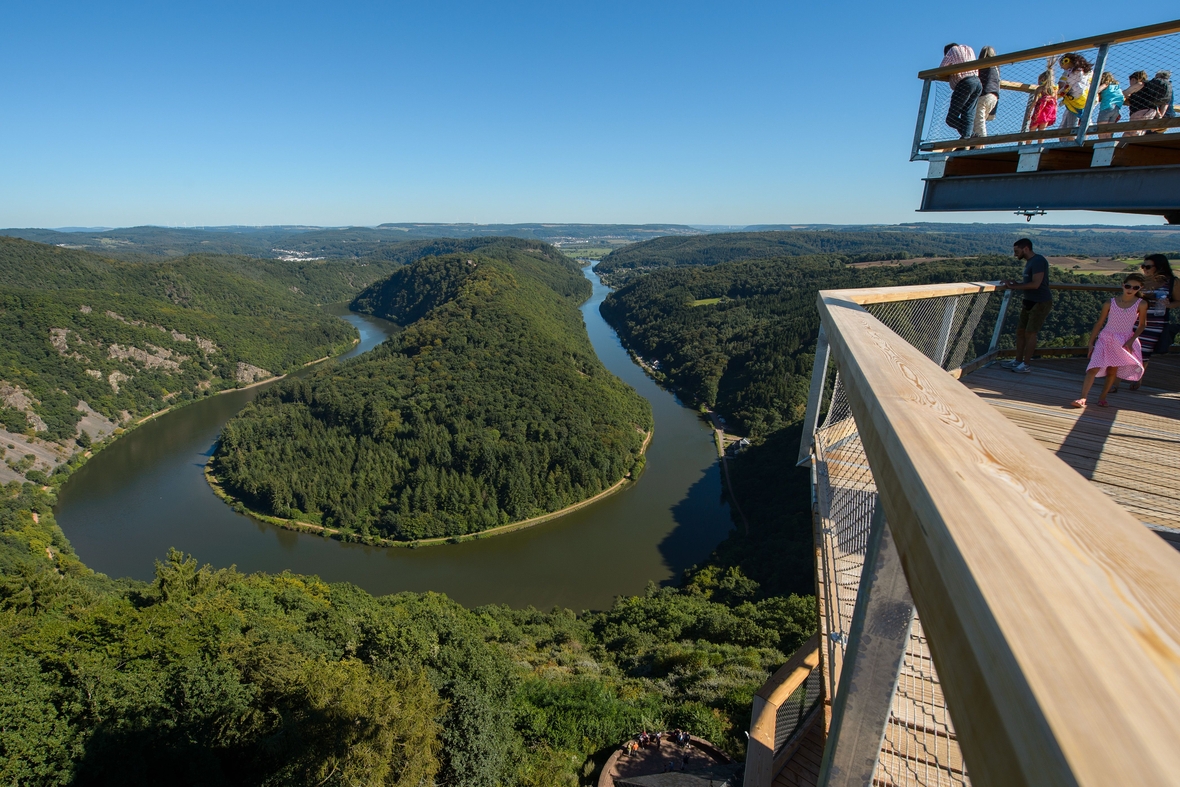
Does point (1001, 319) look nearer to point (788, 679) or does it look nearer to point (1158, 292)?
point (1158, 292)

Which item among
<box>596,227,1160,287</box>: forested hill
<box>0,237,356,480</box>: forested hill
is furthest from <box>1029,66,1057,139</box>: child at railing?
<box>596,227,1160,287</box>: forested hill

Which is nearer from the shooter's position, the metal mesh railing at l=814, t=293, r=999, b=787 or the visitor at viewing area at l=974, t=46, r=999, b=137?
the metal mesh railing at l=814, t=293, r=999, b=787

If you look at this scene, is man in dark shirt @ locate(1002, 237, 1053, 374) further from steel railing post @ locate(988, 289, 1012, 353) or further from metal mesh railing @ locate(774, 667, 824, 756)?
metal mesh railing @ locate(774, 667, 824, 756)

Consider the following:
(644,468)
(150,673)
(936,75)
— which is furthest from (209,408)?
(936,75)

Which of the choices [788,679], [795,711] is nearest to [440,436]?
[795,711]

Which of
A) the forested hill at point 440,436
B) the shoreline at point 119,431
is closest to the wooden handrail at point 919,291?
the forested hill at point 440,436
